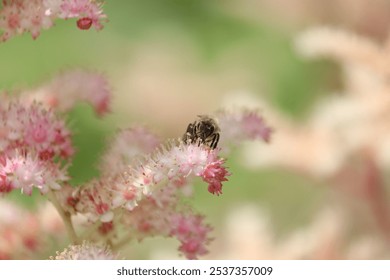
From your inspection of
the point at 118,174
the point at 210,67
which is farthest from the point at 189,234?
the point at 210,67

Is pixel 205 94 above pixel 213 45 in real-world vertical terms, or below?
below

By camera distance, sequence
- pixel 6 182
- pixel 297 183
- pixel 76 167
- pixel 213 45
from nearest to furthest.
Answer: pixel 6 182 → pixel 76 167 → pixel 297 183 → pixel 213 45

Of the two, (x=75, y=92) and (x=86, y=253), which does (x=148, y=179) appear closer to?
(x=86, y=253)

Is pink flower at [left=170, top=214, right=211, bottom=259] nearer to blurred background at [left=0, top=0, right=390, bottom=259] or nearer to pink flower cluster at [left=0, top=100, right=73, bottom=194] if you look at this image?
pink flower cluster at [left=0, top=100, right=73, bottom=194]

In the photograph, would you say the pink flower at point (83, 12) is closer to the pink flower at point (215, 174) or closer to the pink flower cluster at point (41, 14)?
the pink flower cluster at point (41, 14)

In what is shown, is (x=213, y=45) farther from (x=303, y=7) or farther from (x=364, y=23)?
(x=364, y=23)

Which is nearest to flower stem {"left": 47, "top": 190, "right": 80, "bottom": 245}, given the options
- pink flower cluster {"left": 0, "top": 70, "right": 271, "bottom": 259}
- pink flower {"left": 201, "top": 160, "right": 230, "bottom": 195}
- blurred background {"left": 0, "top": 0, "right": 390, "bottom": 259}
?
pink flower cluster {"left": 0, "top": 70, "right": 271, "bottom": 259}

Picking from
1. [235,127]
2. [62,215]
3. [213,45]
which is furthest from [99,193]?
[213,45]
